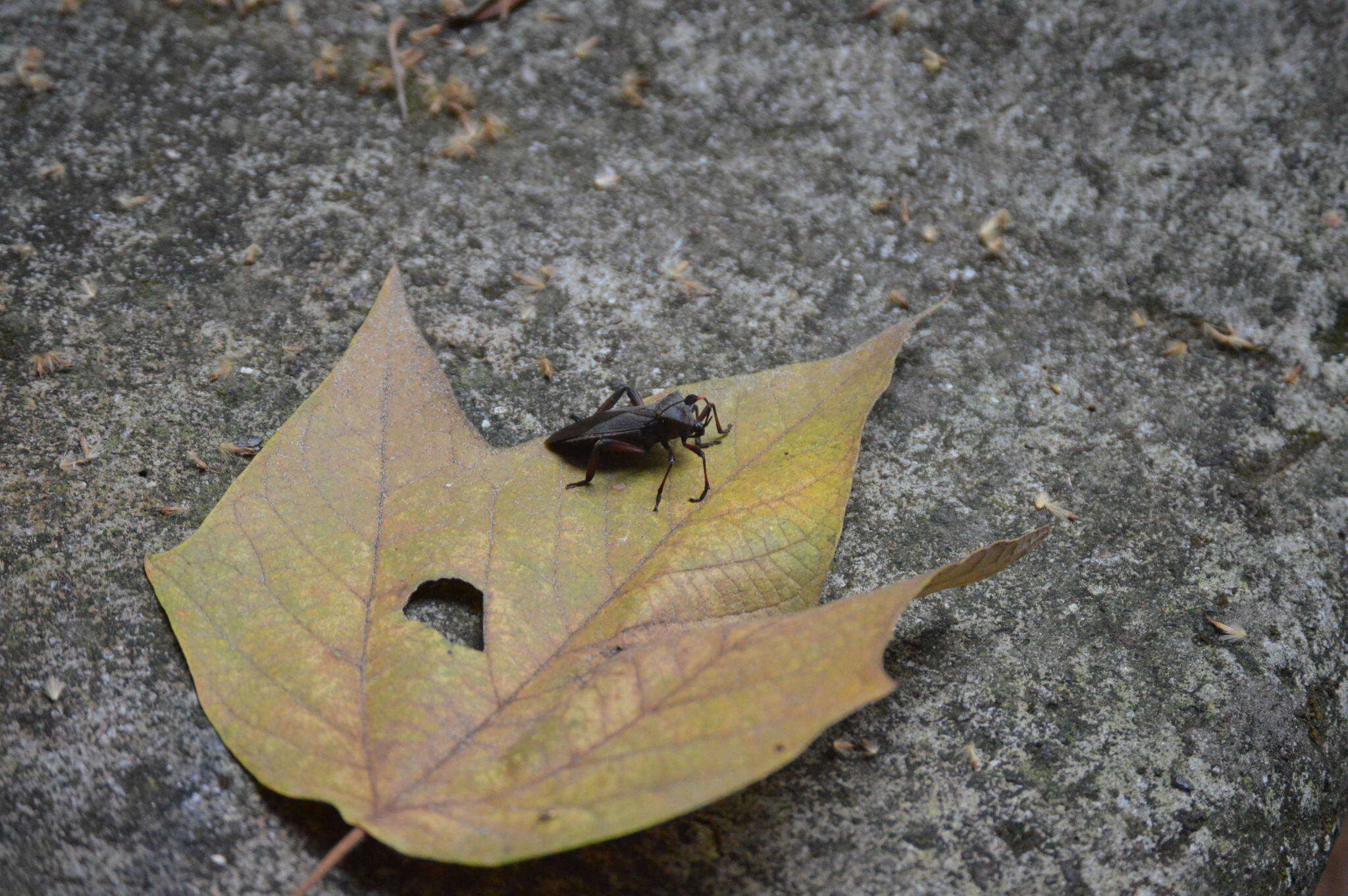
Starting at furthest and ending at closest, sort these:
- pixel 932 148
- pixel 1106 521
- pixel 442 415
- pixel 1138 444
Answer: pixel 932 148 < pixel 1138 444 < pixel 1106 521 < pixel 442 415

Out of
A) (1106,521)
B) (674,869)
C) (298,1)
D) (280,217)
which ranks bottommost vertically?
(674,869)

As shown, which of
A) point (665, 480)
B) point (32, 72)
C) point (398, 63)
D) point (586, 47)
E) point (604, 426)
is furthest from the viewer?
point (586, 47)

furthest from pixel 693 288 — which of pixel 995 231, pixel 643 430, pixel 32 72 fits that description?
pixel 32 72

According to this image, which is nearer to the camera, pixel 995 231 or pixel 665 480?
pixel 665 480

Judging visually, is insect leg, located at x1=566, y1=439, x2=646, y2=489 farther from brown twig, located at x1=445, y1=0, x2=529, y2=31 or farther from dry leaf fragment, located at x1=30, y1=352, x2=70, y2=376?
brown twig, located at x1=445, y1=0, x2=529, y2=31

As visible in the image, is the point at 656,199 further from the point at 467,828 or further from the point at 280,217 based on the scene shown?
the point at 467,828

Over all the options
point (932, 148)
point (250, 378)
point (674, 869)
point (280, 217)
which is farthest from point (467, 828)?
point (932, 148)

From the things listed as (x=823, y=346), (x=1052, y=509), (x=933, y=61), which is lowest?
(x=1052, y=509)

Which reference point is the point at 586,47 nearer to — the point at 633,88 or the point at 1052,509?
the point at 633,88
